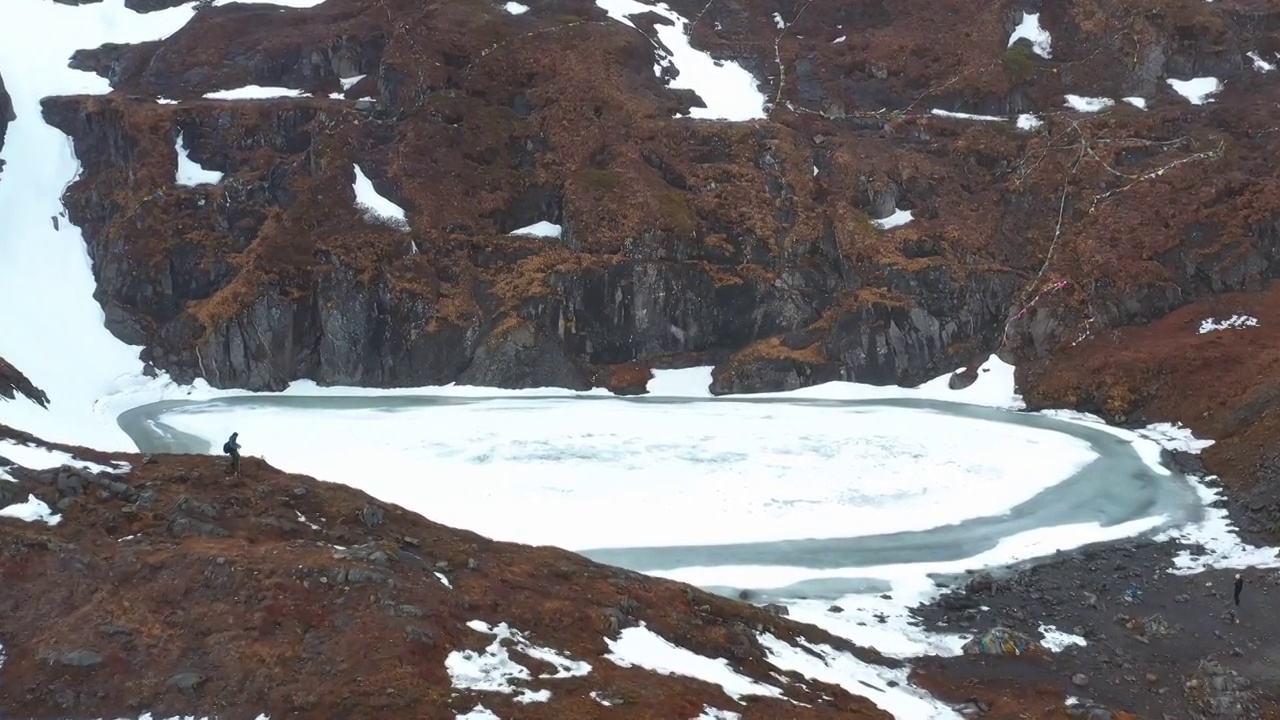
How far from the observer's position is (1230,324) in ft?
159

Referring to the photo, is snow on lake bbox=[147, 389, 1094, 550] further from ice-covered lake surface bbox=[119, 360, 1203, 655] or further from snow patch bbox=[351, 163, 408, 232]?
snow patch bbox=[351, 163, 408, 232]

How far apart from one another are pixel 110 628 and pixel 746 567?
708 inches

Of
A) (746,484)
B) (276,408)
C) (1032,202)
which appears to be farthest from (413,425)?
(1032,202)

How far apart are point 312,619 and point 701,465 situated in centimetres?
2206

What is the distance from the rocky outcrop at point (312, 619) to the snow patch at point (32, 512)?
0.65ft

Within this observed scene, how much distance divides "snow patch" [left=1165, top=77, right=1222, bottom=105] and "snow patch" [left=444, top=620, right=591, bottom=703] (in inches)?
3132

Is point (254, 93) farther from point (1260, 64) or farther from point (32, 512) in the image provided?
point (1260, 64)

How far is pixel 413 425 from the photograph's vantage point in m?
43.0

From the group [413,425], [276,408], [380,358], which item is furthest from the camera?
[380,358]

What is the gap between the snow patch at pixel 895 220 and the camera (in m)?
62.2

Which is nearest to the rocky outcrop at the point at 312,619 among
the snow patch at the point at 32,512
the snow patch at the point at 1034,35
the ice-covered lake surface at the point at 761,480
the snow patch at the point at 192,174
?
the snow patch at the point at 32,512

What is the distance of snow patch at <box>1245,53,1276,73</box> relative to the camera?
7269cm

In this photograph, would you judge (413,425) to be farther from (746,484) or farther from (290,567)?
(290,567)

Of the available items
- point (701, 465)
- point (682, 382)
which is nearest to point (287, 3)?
point (682, 382)
